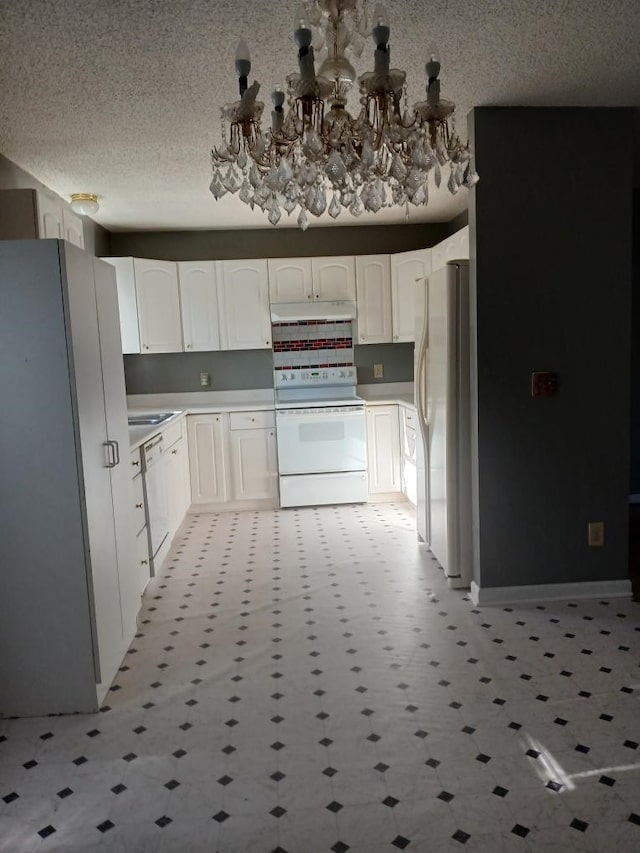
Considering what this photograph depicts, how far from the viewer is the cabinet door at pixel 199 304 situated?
5.65m

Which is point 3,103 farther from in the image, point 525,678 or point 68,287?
point 525,678

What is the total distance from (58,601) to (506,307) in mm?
2448

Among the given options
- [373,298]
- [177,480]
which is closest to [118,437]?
[177,480]

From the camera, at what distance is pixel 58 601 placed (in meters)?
2.55

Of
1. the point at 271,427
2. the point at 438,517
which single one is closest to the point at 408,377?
the point at 271,427

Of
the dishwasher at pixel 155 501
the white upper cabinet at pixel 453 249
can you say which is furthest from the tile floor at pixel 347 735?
the white upper cabinet at pixel 453 249

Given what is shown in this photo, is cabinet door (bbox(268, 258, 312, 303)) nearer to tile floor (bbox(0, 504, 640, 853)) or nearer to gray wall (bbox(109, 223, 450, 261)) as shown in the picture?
gray wall (bbox(109, 223, 450, 261))

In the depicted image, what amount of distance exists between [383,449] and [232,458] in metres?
1.30

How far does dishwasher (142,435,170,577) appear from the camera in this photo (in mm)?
3938

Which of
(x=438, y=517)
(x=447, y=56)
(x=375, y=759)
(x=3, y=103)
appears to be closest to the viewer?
(x=375, y=759)

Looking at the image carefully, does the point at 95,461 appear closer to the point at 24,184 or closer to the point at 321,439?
the point at 24,184

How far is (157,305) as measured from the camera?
5.61 m

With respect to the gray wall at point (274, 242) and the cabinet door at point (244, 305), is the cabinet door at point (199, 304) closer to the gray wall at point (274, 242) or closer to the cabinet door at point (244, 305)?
the cabinet door at point (244, 305)

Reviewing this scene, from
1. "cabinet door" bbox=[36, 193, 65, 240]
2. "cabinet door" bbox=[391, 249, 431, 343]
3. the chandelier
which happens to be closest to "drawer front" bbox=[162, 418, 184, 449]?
"cabinet door" bbox=[36, 193, 65, 240]
